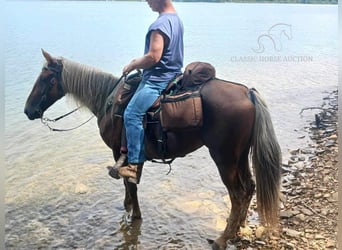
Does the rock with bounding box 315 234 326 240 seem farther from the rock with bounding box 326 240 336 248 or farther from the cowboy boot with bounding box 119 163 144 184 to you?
the cowboy boot with bounding box 119 163 144 184

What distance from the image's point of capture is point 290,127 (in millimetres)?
3549

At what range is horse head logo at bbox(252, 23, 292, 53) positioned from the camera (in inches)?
90.4

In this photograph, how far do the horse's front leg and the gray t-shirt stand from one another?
65 cm

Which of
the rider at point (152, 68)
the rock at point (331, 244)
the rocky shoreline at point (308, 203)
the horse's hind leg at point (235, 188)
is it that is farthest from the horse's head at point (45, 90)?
the rock at point (331, 244)

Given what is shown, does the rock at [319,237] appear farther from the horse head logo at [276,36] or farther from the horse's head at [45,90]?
the horse's head at [45,90]

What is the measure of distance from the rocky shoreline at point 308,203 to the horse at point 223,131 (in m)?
0.11

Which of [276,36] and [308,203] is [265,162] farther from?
[276,36]

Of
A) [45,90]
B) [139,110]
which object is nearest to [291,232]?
[139,110]

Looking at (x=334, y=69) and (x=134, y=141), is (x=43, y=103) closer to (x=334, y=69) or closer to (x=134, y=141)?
(x=134, y=141)

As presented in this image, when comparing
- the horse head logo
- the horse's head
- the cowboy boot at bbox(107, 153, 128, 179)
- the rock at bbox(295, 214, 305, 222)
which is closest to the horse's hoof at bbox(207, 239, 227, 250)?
the rock at bbox(295, 214, 305, 222)

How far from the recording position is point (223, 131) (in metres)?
2.01

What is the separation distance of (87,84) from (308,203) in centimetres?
144

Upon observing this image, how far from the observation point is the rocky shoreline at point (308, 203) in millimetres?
2164

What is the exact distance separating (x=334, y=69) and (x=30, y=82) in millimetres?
1661
